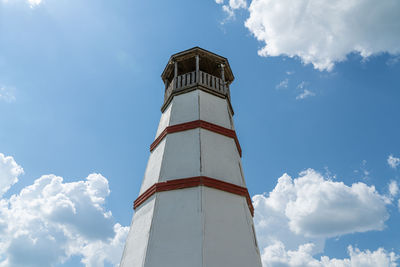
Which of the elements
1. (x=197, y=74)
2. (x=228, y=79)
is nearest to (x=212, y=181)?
(x=197, y=74)

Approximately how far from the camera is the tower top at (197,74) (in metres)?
14.8

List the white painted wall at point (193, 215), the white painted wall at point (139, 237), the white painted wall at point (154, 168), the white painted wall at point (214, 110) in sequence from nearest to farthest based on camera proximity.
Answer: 1. the white painted wall at point (193, 215)
2. the white painted wall at point (139, 237)
3. the white painted wall at point (154, 168)
4. the white painted wall at point (214, 110)

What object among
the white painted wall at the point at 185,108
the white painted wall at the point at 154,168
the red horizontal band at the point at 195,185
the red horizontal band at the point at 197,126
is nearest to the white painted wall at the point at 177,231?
the red horizontal band at the point at 195,185

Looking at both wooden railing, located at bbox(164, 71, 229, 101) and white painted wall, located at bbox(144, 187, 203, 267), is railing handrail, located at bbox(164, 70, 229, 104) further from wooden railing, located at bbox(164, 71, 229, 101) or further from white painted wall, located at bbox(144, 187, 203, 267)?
white painted wall, located at bbox(144, 187, 203, 267)

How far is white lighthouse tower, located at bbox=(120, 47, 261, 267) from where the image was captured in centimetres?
873

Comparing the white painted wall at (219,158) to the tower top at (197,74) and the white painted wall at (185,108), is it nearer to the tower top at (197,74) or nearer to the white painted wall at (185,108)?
the white painted wall at (185,108)

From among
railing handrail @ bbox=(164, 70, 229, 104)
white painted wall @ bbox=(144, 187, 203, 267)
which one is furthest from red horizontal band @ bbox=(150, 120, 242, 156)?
white painted wall @ bbox=(144, 187, 203, 267)

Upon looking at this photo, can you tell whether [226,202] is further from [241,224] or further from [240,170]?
[240,170]

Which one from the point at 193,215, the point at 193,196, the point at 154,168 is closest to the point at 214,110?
the point at 154,168

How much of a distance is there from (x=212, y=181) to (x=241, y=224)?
183 cm

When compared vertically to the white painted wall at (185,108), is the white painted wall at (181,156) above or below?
below

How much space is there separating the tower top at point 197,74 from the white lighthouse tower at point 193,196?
0.15 m

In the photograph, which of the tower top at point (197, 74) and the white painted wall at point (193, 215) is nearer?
the white painted wall at point (193, 215)

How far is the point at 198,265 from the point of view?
8164 millimetres
